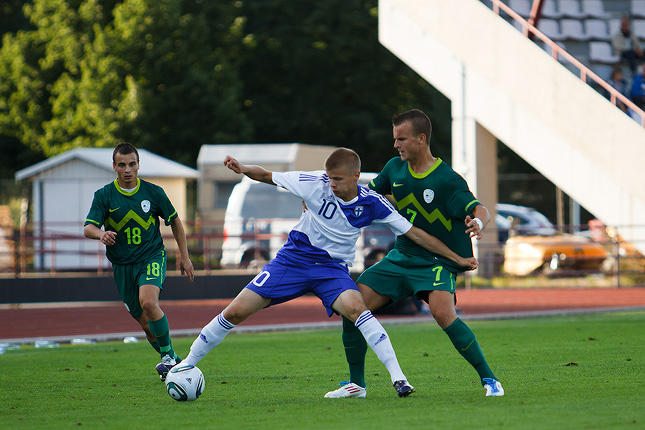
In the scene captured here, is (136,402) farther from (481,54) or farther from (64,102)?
(64,102)

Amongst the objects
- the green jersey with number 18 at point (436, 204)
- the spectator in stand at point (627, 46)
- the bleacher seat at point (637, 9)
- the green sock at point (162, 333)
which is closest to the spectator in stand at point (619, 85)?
the spectator in stand at point (627, 46)

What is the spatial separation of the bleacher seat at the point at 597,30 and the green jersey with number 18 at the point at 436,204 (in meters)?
21.5

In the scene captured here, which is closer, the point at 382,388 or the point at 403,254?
A: the point at 403,254

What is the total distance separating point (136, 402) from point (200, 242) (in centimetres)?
2225

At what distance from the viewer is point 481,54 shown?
2566 centimetres

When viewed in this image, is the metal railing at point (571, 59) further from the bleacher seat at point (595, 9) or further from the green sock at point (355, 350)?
the green sock at point (355, 350)

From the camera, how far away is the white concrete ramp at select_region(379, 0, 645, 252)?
75.7 ft

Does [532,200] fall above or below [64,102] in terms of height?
below

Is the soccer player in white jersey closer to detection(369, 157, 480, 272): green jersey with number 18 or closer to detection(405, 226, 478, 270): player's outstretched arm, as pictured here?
detection(405, 226, 478, 270): player's outstretched arm

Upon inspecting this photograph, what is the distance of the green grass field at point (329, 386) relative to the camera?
607 cm

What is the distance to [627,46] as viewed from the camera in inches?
990

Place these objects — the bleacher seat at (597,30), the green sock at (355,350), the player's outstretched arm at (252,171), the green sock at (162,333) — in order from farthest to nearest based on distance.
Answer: the bleacher seat at (597,30) < the green sock at (162,333) < the green sock at (355,350) < the player's outstretched arm at (252,171)

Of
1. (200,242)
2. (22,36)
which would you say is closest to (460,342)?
(200,242)

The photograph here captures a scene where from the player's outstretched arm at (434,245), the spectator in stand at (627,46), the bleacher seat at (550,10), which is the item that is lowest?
the player's outstretched arm at (434,245)
